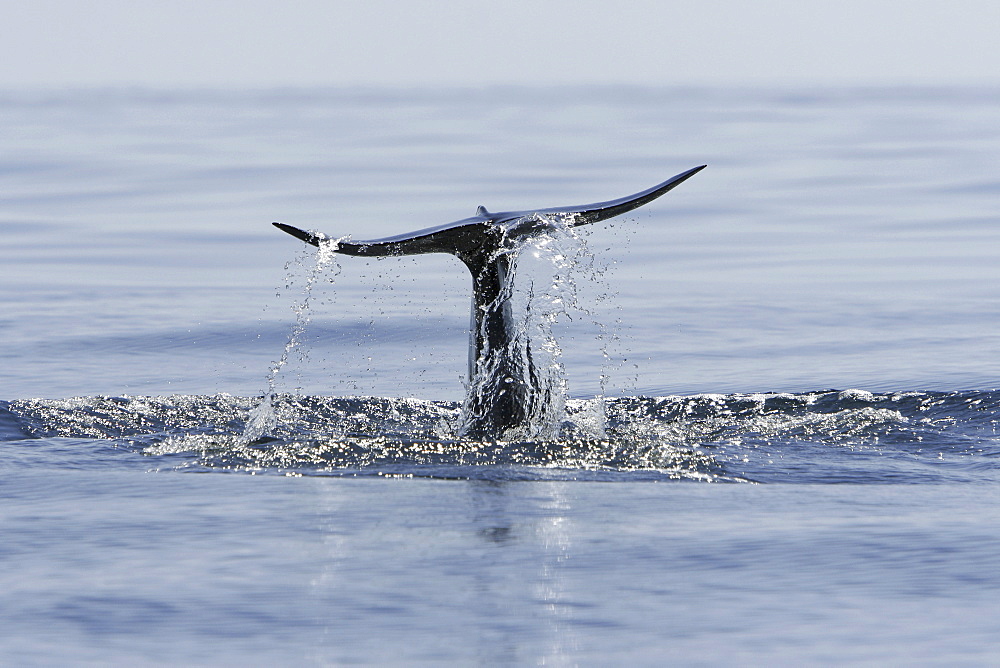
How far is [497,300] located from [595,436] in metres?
1.14

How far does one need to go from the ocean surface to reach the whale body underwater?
252 millimetres

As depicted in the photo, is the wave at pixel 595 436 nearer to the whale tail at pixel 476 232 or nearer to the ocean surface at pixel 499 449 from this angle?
the ocean surface at pixel 499 449

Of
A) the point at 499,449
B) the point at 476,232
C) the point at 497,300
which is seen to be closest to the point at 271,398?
the point at 497,300

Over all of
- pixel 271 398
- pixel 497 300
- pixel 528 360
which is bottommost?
pixel 271 398

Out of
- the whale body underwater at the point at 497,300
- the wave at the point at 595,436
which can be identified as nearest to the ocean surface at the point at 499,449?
the wave at the point at 595,436

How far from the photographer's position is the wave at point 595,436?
32.2 feet

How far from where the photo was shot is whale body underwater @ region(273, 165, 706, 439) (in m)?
10.5

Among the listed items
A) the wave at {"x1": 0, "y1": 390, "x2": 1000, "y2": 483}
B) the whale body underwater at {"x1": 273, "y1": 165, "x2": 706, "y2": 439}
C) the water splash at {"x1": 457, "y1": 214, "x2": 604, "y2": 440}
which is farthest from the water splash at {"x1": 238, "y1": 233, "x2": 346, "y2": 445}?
the water splash at {"x1": 457, "y1": 214, "x2": 604, "y2": 440}

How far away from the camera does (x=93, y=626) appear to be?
261 inches

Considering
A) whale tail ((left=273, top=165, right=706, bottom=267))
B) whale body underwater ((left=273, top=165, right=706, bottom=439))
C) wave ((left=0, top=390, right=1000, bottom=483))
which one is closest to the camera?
wave ((left=0, top=390, right=1000, bottom=483))

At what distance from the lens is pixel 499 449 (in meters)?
10.2

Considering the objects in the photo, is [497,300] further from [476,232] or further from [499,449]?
[499,449]

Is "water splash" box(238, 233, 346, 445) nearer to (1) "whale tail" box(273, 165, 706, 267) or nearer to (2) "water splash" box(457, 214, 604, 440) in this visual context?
(1) "whale tail" box(273, 165, 706, 267)

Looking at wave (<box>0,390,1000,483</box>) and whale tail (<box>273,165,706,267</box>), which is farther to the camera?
whale tail (<box>273,165,706,267</box>)
